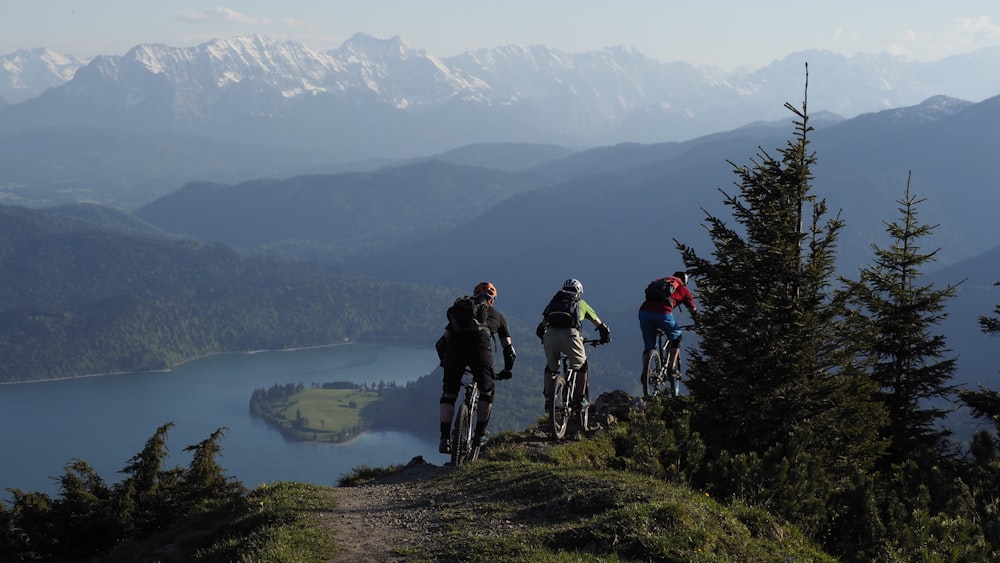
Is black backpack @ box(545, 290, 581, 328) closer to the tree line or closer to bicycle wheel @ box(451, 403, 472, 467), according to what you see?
the tree line

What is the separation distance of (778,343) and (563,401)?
14.0ft

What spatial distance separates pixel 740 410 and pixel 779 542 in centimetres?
617

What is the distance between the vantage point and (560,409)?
18.3m

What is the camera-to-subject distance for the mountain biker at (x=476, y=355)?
15820 mm

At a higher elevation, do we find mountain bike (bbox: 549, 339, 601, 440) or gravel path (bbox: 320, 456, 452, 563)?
mountain bike (bbox: 549, 339, 601, 440)

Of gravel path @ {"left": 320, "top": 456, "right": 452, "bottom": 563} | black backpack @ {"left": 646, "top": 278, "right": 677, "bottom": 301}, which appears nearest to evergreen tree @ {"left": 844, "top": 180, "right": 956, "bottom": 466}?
black backpack @ {"left": 646, "top": 278, "right": 677, "bottom": 301}

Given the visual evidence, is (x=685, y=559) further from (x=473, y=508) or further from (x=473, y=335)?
(x=473, y=335)

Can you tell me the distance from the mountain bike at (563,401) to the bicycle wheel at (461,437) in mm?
2151

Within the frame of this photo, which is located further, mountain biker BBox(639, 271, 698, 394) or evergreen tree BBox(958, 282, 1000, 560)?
mountain biker BBox(639, 271, 698, 394)

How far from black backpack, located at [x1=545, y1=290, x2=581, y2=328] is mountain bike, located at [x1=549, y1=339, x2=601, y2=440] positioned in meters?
0.80

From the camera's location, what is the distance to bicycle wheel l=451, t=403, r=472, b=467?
1612 centimetres

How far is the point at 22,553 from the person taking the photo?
18266mm

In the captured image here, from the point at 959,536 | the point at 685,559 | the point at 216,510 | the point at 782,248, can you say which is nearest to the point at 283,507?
the point at 216,510

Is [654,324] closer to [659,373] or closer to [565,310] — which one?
[659,373]
